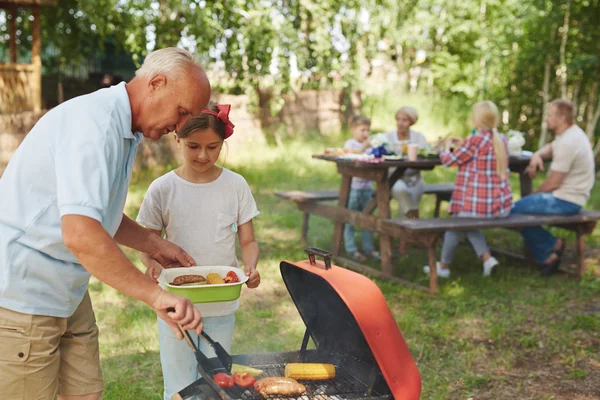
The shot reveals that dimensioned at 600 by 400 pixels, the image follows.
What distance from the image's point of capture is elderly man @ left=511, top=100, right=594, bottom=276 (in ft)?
21.5

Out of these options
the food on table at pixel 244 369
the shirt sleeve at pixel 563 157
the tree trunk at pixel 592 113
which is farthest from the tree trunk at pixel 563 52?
the food on table at pixel 244 369

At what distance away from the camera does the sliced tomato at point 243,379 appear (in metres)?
2.33

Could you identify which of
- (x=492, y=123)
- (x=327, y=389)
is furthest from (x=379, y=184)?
(x=327, y=389)

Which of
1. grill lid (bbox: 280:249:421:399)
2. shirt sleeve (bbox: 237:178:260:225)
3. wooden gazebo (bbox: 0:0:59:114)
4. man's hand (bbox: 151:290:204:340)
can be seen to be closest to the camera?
man's hand (bbox: 151:290:204:340)

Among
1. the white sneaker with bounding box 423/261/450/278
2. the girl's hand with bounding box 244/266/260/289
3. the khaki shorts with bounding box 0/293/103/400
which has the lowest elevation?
the white sneaker with bounding box 423/261/450/278

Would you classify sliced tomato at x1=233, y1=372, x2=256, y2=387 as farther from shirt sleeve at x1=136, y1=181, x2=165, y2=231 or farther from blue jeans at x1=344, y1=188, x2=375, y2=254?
blue jeans at x1=344, y1=188, x2=375, y2=254

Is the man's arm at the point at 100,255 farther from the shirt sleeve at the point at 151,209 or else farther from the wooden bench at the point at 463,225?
the wooden bench at the point at 463,225

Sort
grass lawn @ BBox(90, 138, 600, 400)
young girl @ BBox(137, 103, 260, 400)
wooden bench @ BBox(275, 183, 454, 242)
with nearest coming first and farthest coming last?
young girl @ BBox(137, 103, 260, 400), grass lawn @ BBox(90, 138, 600, 400), wooden bench @ BBox(275, 183, 454, 242)

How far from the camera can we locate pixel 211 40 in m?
12.0

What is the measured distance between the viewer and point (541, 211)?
6.64m

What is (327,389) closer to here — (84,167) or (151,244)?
(151,244)

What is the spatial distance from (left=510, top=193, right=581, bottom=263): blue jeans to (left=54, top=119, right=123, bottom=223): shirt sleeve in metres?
5.51

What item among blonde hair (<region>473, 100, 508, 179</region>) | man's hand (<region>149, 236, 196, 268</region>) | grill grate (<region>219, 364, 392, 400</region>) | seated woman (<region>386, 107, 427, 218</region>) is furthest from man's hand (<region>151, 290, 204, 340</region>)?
seated woman (<region>386, 107, 427, 218</region>)

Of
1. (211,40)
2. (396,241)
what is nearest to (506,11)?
(211,40)
